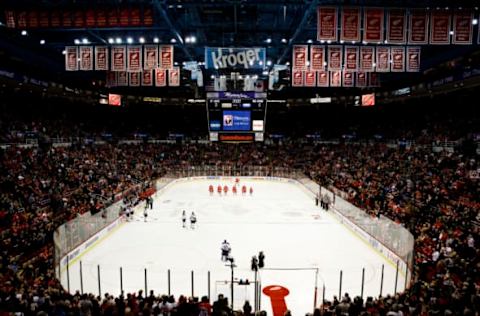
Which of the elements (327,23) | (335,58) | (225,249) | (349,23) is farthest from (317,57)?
(225,249)

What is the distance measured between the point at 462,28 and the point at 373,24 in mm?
3184

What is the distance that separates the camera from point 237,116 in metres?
Answer: 21.9

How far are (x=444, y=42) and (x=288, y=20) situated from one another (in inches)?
358

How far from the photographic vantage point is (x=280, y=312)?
9.18 m

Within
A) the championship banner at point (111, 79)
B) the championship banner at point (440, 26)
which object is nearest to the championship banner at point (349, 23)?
the championship banner at point (440, 26)

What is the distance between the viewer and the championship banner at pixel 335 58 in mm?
14727

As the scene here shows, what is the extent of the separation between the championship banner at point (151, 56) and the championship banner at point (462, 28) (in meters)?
12.3

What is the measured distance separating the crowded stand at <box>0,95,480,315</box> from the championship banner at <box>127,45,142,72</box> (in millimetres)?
7499

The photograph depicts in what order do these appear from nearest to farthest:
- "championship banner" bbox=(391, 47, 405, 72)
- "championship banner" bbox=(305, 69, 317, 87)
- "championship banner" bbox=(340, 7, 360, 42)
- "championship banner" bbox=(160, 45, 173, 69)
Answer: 1. "championship banner" bbox=(340, 7, 360, 42)
2. "championship banner" bbox=(391, 47, 405, 72)
3. "championship banner" bbox=(160, 45, 173, 69)
4. "championship banner" bbox=(305, 69, 317, 87)

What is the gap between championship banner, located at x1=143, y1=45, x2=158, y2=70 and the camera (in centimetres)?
1580

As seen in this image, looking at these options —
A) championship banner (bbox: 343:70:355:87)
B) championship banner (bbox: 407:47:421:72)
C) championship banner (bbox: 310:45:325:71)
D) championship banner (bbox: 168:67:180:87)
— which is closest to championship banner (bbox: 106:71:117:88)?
championship banner (bbox: 168:67:180:87)

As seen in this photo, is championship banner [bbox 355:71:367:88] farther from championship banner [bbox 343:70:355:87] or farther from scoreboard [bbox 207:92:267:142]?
scoreboard [bbox 207:92:267:142]

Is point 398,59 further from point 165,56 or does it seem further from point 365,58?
point 165,56

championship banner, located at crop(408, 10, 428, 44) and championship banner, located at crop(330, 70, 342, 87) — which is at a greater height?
championship banner, located at crop(408, 10, 428, 44)
